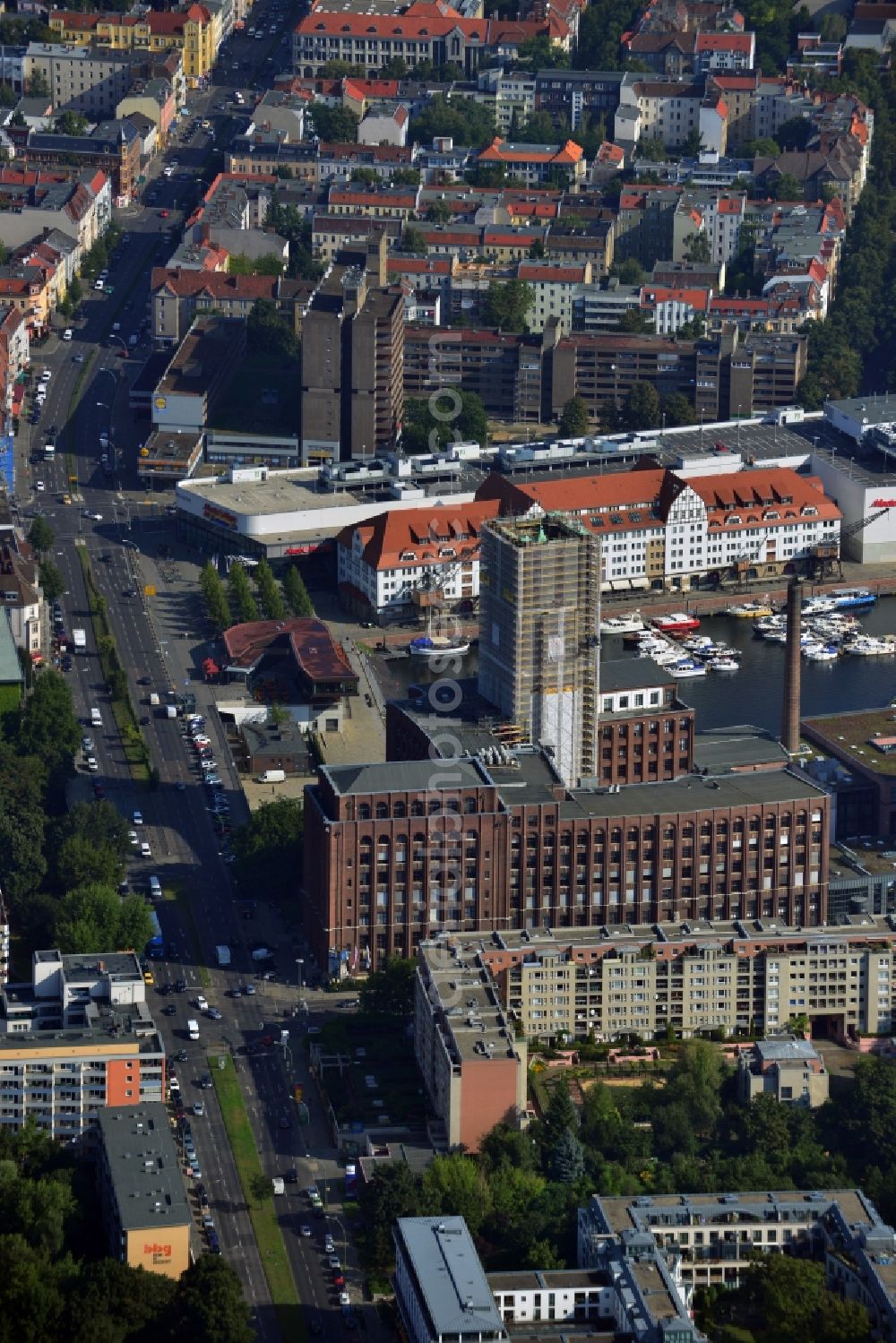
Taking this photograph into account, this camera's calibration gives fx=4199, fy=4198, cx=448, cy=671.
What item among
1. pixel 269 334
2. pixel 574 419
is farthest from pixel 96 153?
pixel 574 419

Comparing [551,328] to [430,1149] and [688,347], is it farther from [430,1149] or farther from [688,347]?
[430,1149]

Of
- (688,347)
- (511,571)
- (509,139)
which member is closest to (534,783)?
(511,571)

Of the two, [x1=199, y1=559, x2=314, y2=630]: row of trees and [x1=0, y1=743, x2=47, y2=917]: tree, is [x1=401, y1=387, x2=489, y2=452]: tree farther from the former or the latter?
[x1=0, y1=743, x2=47, y2=917]: tree

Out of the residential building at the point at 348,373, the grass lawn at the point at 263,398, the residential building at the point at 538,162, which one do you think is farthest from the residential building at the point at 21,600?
the residential building at the point at 538,162

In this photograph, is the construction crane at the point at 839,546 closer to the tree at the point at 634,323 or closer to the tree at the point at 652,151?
the tree at the point at 634,323

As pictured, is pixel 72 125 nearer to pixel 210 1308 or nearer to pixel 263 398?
pixel 263 398

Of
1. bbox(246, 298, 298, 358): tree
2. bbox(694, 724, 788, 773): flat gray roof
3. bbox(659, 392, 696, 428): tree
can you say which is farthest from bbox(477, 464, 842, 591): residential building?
bbox(694, 724, 788, 773): flat gray roof
